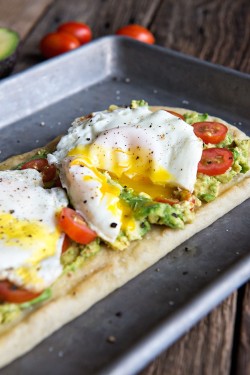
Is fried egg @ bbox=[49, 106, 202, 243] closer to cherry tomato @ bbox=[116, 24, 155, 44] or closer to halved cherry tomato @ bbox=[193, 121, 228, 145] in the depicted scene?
halved cherry tomato @ bbox=[193, 121, 228, 145]

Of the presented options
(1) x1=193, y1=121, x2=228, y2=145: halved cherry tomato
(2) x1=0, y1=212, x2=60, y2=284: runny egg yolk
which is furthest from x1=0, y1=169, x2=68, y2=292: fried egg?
(1) x1=193, y1=121, x2=228, y2=145: halved cherry tomato

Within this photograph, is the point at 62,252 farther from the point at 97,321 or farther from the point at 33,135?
the point at 33,135

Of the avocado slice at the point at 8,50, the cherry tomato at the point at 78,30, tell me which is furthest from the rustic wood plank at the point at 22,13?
the avocado slice at the point at 8,50

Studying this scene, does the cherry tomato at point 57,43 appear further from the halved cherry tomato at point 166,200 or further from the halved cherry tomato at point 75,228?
the halved cherry tomato at point 75,228

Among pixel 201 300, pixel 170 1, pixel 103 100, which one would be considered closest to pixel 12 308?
pixel 201 300

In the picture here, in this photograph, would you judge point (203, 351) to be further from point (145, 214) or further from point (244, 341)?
point (145, 214)

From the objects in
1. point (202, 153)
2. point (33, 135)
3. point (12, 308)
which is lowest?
point (33, 135)

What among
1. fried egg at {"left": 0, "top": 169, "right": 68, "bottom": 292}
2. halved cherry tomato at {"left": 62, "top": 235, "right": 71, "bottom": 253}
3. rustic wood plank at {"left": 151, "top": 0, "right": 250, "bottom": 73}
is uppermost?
fried egg at {"left": 0, "top": 169, "right": 68, "bottom": 292}
